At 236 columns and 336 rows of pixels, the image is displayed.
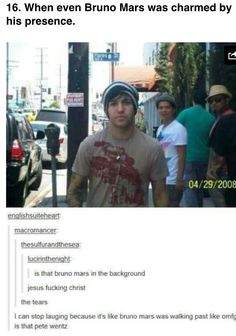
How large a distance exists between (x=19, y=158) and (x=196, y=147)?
86 centimetres

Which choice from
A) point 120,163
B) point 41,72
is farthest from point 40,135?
point 120,163

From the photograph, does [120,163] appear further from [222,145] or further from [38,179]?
[222,145]

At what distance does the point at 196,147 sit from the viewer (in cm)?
294

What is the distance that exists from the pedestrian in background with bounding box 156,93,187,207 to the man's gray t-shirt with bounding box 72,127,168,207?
4 centimetres

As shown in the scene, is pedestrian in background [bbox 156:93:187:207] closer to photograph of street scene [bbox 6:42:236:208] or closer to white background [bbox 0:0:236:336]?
photograph of street scene [bbox 6:42:236:208]

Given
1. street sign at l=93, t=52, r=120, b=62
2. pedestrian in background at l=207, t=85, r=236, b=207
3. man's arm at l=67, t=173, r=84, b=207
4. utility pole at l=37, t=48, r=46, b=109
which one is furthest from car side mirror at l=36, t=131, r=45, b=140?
pedestrian in background at l=207, t=85, r=236, b=207

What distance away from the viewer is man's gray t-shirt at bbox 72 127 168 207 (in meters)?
2.93

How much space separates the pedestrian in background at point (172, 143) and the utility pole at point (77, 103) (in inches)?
14.0

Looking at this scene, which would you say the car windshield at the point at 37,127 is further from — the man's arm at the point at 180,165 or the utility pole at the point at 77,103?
the man's arm at the point at 180,165

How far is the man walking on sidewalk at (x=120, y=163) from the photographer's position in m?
2.92
